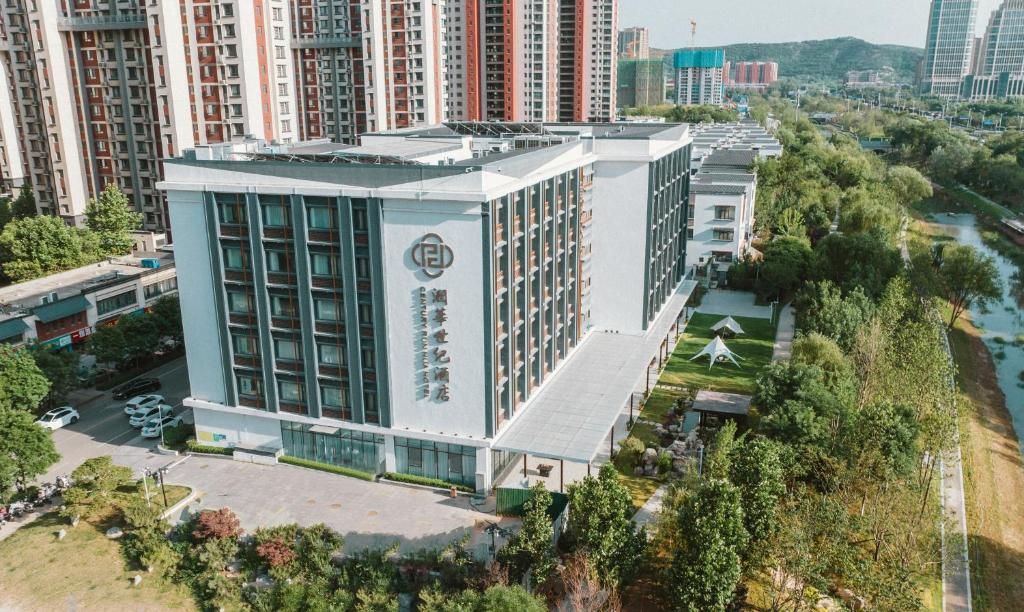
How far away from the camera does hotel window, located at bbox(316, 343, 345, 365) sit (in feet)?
119

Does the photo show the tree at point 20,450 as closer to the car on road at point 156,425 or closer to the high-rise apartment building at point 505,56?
the car on road at point 156,425

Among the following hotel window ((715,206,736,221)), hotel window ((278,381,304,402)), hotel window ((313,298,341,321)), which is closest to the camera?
hotel window ((313,298,341,321))

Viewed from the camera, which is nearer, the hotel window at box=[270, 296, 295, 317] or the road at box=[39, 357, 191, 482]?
the hotel window at box=[270, 296, 295, 317]

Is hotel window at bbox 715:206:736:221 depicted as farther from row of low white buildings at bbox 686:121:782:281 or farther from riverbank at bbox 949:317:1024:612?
riverbank at bbox 949:317:1024:612

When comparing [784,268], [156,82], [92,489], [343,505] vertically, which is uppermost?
[156,82]

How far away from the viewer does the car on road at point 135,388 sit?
47.9 metres

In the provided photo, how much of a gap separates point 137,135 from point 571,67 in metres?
84.6

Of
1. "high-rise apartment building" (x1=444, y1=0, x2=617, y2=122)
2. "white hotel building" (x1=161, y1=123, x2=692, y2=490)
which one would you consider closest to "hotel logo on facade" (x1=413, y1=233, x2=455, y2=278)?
"white hotel building" (x1=161, y1=123, x2=692, y2=490)

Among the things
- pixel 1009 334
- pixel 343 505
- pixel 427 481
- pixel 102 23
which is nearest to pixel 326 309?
pixel 343 505

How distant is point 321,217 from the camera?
3472cm

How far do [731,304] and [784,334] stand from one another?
8843 millimetres

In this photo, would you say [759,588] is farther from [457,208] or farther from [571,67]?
[571,67]

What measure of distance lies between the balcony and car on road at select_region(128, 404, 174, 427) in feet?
134

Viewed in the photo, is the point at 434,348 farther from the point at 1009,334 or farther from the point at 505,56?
the point at 505,56
